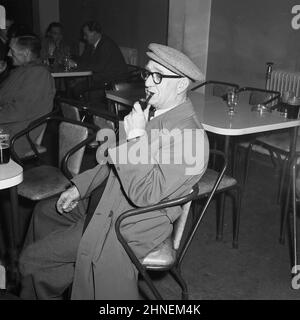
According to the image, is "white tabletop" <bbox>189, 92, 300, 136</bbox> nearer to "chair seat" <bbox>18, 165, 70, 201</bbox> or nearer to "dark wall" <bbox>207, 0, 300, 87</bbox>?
"chair seat" <bbox>18, 165, 70, 201</bbox>

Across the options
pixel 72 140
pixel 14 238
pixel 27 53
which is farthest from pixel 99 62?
pixel 14 238

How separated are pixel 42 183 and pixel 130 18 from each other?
5.05 metres

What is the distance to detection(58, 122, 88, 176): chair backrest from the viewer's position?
2.48 metres

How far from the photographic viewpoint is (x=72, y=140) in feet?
8.32

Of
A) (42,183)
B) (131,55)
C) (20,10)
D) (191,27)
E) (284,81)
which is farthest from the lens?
(20,10)

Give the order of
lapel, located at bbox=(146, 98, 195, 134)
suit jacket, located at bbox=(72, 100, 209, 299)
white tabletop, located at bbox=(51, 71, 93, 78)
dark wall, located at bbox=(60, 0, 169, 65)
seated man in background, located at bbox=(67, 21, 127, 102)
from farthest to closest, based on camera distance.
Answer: dark wall, located at bbox=(60, 0, 169, 65)
seated man in background, located at bbox=(67, 21, 127, 102)
white tabletop, located at bbox=(51, 71, 93, 78)
lapel, located at bbox=(146, 98, 195, 134)
suit jacket, located at bbox=(72, 100, 209, 299)

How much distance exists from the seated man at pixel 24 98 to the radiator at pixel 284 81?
2.73 m

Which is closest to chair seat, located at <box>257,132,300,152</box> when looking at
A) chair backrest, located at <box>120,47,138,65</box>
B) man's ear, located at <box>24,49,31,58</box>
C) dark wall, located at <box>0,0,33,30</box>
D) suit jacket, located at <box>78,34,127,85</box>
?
man's ear, located at <box>24,49,31,58</box>

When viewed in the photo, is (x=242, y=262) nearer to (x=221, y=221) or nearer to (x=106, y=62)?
(x=221, y=221)

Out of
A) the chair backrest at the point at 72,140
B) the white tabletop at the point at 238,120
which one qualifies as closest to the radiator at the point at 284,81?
the white tabletop at the point at 238,120

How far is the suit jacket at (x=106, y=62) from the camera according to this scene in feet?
18.2

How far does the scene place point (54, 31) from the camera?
6.98 metres

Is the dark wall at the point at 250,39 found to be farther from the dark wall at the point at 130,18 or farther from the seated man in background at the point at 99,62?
the seated man in background at the point at 99,62

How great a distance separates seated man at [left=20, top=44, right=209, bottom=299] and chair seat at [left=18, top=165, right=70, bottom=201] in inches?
21.2
